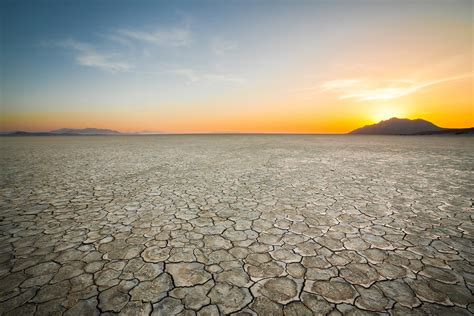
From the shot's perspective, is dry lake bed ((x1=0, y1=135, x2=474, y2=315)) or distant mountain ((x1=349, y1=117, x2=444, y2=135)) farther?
distant mountain ((x1=349, y1=117, x2=444, y2=135))

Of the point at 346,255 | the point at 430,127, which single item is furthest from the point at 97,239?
the point at 430,127

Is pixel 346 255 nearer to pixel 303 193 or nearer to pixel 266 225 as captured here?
pixel 266 225

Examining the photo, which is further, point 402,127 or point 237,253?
point 402,127

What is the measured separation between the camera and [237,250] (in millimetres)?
2686

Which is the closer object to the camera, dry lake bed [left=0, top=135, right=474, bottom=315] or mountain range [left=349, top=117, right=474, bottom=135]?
dry lake bed [left=0, top=135, right=474, bottom=315]

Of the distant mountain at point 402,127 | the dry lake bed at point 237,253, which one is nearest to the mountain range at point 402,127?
the distant mountain at point 402,127

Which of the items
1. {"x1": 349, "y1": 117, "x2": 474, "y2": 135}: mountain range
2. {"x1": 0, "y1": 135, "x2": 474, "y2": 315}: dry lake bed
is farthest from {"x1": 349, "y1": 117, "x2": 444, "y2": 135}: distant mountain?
{"x1": 0, "y1": 135, "x2": 474, "y2": 315}: dry lake bed

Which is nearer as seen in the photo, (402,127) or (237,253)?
(237,253)

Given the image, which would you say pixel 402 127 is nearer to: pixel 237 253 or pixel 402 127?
pixel 402 127

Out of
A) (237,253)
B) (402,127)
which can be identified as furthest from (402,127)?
(237,253)

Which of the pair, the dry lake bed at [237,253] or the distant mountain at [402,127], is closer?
the dry lake bed at [237,253]

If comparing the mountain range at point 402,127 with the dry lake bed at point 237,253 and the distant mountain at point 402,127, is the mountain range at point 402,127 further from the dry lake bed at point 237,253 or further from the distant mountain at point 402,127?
the dry lake bed at point 237,253

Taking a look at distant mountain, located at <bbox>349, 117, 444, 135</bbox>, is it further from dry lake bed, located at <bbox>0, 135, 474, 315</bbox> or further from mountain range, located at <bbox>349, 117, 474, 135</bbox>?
dry lake bed, located at <bbox>0, 135, 474, 315</bbox>

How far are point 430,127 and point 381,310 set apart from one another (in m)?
217
